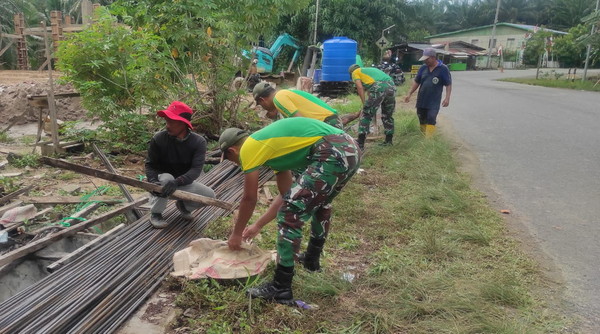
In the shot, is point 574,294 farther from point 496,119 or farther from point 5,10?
point 5,10

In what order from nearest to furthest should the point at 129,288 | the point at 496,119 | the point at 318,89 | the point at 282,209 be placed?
the point at 282,209 → the point at 129,288 → the point at 496,119 → the point at 318,89

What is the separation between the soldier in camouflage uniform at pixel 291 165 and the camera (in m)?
2.63

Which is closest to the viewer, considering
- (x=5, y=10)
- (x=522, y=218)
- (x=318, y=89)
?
(x=522, y=218)

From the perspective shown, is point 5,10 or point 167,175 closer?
point 167,175

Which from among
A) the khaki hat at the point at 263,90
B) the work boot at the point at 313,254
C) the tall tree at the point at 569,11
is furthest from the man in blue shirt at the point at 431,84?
the tall tree at the point at 569,11

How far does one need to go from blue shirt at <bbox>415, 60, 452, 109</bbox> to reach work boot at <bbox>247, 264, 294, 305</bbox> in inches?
217

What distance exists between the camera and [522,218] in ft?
15.0

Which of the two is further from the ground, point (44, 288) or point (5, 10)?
point (5, 10)

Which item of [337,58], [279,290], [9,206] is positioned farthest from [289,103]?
[337,58]

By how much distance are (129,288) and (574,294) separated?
2992 millimetres

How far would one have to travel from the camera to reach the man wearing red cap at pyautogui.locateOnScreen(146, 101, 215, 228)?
12.7 feet

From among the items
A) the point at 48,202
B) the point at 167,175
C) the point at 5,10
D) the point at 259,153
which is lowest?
the point at 48,202

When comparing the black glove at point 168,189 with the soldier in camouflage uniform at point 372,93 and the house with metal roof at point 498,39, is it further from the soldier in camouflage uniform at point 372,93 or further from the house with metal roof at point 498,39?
the house with metal roof at point 498,39

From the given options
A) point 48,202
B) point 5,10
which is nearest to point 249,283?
point 48,202
